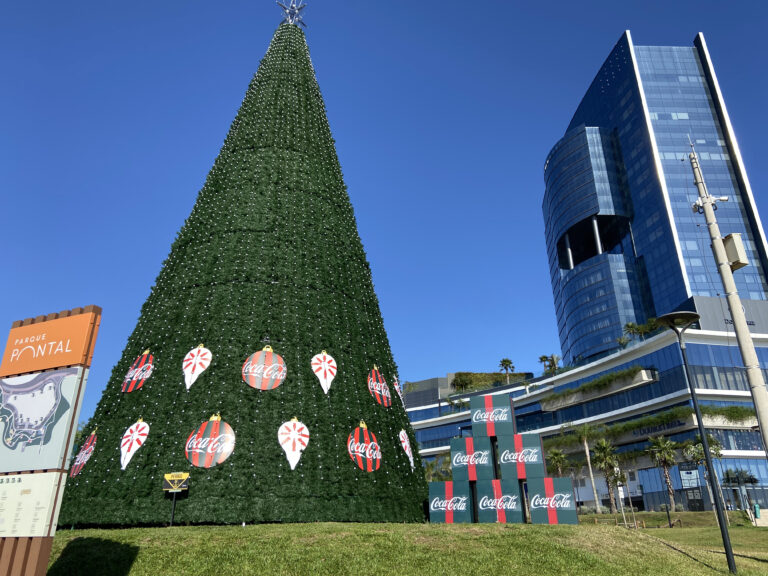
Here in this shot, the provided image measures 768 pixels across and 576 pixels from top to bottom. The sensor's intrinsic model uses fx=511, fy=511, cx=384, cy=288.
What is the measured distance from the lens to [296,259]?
2464 cm

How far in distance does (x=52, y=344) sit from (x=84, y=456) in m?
12.5

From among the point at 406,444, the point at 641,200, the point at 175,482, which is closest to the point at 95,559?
the point at 175,482

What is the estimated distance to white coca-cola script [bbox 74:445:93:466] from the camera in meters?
20.4

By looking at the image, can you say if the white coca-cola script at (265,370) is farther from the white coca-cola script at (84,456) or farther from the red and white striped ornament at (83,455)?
the white coca-cola script at (84,456)

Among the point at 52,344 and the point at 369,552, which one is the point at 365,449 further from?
the point at 52,344

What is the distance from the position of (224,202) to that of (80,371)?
17.3 meters

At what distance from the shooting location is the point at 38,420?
10117 mm

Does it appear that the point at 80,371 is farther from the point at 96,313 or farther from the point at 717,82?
the point at 717,82

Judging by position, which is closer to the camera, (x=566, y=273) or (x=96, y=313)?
(x=96, y=313)

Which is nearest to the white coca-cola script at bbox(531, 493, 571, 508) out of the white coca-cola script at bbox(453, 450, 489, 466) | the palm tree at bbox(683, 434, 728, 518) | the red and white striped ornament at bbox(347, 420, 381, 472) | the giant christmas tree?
the white coca-cola script at bbox(453, 450, 489, 466)

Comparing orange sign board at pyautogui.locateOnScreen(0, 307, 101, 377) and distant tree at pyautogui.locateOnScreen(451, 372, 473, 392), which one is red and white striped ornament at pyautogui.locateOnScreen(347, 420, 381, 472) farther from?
distant tree at pyautogui.locateOnScreen(451, 372, 473, 392)

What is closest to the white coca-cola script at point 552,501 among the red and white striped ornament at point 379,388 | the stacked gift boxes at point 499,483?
the stacked gift boxes at point 499,483

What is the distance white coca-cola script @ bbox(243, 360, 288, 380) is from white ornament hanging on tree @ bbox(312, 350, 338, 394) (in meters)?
1.37

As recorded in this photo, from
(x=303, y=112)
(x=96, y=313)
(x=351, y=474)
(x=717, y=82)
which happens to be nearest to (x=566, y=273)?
(x=717, y=82)
